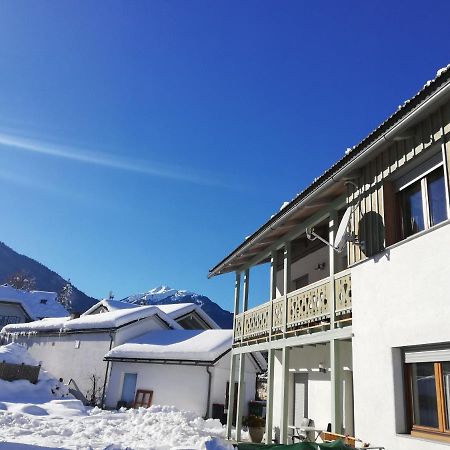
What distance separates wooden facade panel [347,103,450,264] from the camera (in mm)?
6902

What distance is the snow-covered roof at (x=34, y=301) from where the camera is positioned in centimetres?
5588

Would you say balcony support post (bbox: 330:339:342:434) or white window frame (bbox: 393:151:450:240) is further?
balcony support post (bbox: 330:339:342:434)

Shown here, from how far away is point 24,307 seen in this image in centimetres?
5584

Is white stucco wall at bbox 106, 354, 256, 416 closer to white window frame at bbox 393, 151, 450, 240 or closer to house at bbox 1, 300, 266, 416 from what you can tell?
house at bbox 1, 300, 266, 416

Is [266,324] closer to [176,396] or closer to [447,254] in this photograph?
[447,254]

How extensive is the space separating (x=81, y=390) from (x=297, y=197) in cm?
2386

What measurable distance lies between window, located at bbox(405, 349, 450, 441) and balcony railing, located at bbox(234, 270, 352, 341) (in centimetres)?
208

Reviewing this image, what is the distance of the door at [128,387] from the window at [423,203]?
21186mm

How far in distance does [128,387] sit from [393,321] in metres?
21.4

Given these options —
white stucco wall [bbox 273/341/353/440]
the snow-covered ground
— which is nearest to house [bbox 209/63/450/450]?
white stucco wall [bbox 273/341/353/440]

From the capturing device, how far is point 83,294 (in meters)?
163

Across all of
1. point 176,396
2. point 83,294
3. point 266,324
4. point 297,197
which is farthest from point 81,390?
point 83,294

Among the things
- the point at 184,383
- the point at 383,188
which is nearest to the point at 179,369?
the point at 184,383

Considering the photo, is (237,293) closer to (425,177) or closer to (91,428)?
(91,428)
